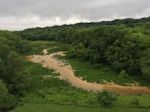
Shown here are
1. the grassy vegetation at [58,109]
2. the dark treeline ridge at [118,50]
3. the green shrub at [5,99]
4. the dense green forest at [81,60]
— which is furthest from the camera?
the dark treeline ridge at [118,50]

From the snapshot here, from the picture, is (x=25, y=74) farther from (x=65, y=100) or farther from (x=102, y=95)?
(x=102, y=95)

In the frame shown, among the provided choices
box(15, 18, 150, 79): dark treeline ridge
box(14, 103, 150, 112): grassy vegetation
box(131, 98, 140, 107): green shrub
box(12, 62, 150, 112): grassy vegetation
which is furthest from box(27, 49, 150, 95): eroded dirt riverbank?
box(14, 103, 150, 112): grassy vegetation

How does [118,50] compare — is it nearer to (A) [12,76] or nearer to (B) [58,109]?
(A) [12,76]

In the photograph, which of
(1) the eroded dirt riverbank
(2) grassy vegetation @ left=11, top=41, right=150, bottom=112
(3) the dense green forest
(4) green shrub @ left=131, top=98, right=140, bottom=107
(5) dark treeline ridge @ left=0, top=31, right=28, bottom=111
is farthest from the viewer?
(1) the eroded dirt riverbank

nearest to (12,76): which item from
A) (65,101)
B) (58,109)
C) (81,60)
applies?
(65,101)

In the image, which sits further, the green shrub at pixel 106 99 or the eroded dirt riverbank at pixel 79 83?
the eroded dirt riverbank at pixel 79 83

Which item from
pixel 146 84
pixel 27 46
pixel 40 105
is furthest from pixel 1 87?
pixel 27 46

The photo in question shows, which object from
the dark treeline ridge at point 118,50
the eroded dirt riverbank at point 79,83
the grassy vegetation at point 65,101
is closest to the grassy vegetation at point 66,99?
the grassy vegetation at point 65,101

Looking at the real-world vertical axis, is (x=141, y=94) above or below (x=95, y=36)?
below

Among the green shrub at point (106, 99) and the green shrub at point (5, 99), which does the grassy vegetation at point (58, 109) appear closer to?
the green shrub at point (106, 99)

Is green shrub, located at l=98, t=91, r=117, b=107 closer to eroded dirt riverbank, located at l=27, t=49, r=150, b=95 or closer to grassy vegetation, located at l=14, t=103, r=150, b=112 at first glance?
grassy vegetation, located at l=14, t=103, r=150, b=112

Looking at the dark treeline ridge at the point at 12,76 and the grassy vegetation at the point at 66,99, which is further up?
the dark treeline ridge at the point at 12,76
